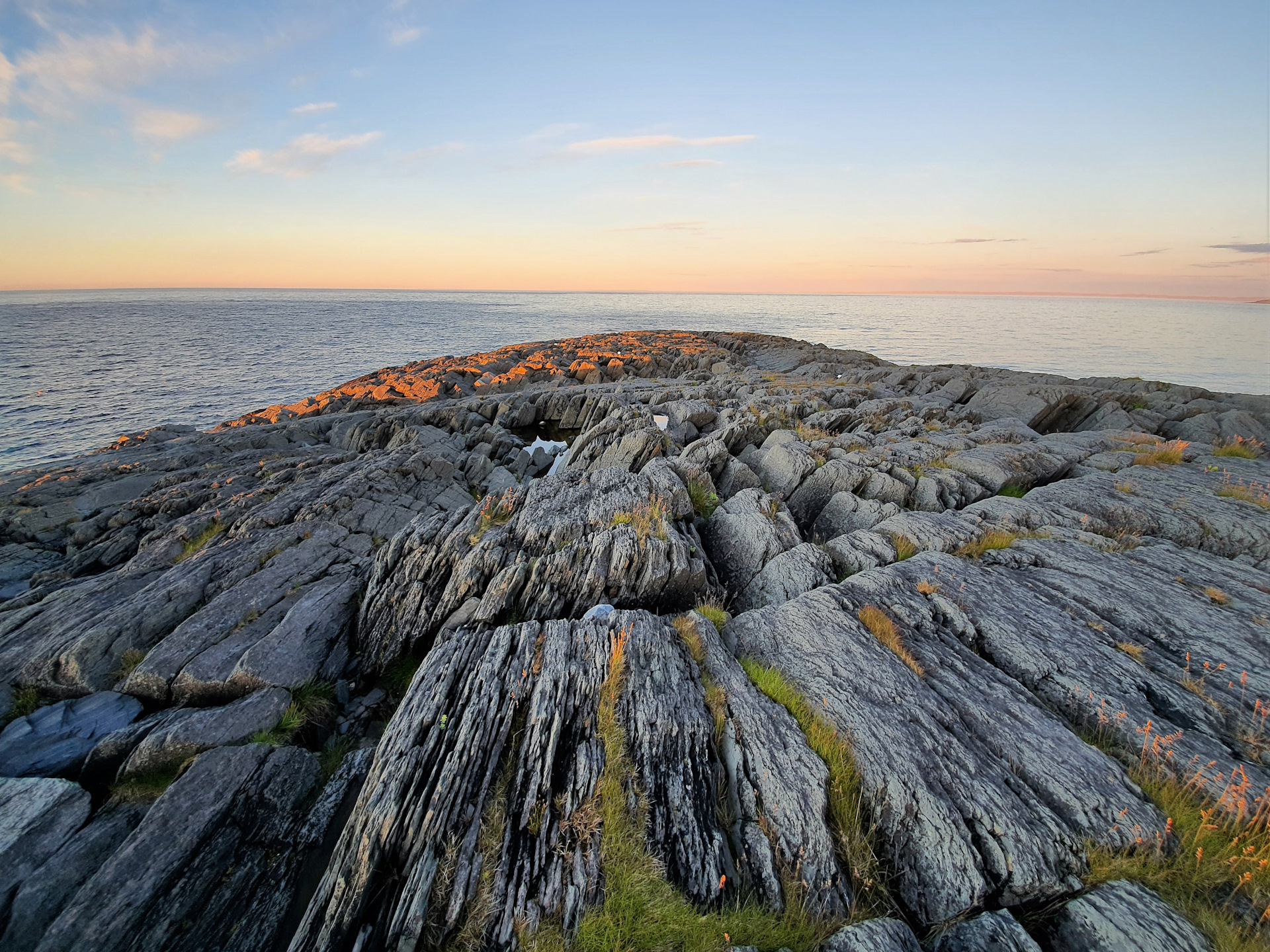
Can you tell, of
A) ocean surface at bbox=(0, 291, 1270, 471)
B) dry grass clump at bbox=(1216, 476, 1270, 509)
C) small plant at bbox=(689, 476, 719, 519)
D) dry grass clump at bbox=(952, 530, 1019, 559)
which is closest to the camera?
dry grass clump at bbox=(952, 530, 1019, 559)

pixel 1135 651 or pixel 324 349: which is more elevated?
pixel 1135 651

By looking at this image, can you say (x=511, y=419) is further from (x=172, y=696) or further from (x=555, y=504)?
(x=172, y=696)

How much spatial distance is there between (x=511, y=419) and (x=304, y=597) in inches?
833

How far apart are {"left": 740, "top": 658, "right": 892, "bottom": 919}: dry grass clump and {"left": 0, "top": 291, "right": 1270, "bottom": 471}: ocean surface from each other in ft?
145

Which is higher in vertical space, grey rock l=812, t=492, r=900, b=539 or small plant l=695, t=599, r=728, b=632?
small plant l=695, t=599, r=728, b=632

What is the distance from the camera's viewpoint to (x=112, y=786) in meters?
7.35

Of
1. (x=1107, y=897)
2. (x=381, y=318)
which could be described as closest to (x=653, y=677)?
(x=1107, y=897)

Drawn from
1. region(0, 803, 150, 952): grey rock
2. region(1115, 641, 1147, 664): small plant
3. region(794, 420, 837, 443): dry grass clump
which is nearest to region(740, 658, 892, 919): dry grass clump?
region(1115, 641, 1147, 664): small plant

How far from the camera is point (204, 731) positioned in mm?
7879

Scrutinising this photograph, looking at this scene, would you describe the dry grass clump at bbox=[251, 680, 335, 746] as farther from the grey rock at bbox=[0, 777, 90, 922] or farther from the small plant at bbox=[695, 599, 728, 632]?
the small plant at bbox=[695, 599, 728, 632]

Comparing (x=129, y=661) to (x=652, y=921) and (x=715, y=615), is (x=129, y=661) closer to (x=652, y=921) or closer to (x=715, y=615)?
(x=652, y=921)

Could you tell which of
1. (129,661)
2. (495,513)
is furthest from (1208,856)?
(129,661)

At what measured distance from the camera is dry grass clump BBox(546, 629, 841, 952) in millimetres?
4398

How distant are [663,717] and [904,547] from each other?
748 cm
